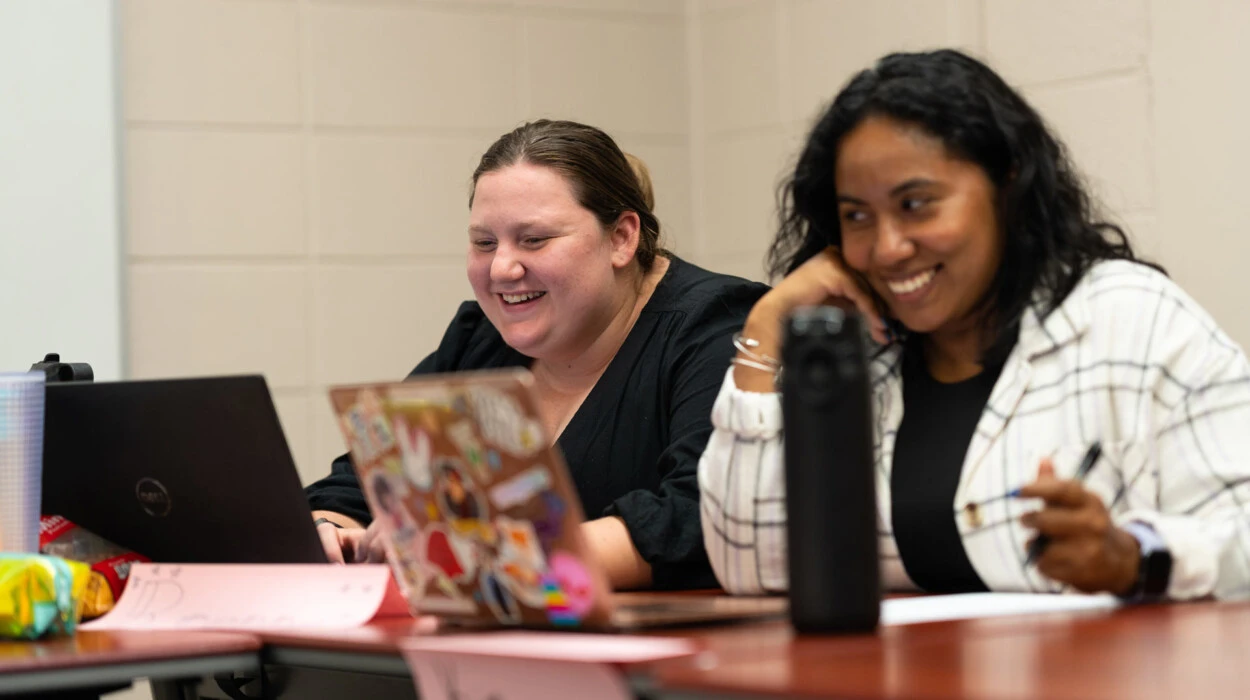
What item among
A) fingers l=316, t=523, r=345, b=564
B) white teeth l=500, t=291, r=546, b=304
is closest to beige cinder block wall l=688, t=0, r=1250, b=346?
white teeth l=500, t=291, r=546, b=304

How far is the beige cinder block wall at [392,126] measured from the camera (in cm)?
323

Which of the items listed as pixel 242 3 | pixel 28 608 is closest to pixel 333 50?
pixel 242 3

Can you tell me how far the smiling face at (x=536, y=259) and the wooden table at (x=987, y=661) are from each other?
1.05 meters

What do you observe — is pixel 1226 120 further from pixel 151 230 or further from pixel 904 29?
pixel 151 230

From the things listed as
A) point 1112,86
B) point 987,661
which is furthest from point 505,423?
point 1112,86

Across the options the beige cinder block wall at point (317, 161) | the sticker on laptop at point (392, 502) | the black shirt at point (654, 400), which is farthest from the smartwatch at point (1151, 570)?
the beige cinder block wall at point (317, 161)

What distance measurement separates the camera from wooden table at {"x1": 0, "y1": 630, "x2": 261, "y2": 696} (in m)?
1.26

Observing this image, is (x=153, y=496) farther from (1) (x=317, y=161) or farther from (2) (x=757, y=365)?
(1) (x=317, y=161)

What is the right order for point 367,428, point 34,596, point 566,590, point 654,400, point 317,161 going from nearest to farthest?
point 566,590
point 367,428
point 34,596
point 654,400
point 317,161

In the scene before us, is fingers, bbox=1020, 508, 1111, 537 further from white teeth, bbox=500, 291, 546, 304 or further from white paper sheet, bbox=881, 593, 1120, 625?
white teeth, bbox=500, 291, 546, 304

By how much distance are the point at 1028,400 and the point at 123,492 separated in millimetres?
964

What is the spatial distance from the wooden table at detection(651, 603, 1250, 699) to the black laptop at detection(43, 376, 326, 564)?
0.58m

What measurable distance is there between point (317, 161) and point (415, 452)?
2329mm

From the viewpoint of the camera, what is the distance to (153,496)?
1.64 m
